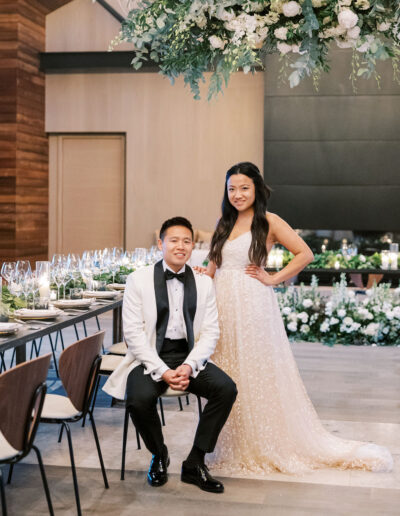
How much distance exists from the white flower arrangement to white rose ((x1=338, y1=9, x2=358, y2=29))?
448cm

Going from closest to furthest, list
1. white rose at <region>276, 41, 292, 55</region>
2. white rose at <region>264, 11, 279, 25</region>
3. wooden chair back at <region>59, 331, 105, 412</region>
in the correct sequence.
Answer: wooden chair back at <region>59, 331, 105, 412</region>
white rose at <region>264, 11, 279, 25</region>
white rose at <region>276, 41, 292, 55</region>

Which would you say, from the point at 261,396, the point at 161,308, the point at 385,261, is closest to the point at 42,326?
the point at 161,308

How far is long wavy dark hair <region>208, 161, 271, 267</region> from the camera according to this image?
12.3 ft

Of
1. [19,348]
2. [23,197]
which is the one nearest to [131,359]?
[19,348]

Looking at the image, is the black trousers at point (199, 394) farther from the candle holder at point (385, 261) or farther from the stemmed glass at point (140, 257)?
the candle holder at point (385, 261)

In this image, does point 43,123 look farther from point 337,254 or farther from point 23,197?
point 337,254

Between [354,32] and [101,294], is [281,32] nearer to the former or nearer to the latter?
[354,32]

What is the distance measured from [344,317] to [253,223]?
144 inches

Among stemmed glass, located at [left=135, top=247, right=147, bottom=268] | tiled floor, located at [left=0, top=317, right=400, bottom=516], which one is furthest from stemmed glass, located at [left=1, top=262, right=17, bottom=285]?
stemmed glass, located at [left=135, top=247, right=147, bottom=268]

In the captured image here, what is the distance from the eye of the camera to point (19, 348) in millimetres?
3959

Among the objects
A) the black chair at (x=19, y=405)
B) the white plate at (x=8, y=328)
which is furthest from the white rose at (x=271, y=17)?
the white plate at (x=8, y=328)

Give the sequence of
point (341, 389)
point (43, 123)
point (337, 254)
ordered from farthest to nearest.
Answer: point (43, 123), point (337, 254), point (341, 389)

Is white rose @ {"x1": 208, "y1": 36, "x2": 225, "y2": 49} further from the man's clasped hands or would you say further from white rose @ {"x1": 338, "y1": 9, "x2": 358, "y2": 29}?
the man's clasped hands

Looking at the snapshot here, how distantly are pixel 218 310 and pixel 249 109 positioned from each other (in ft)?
26.8
